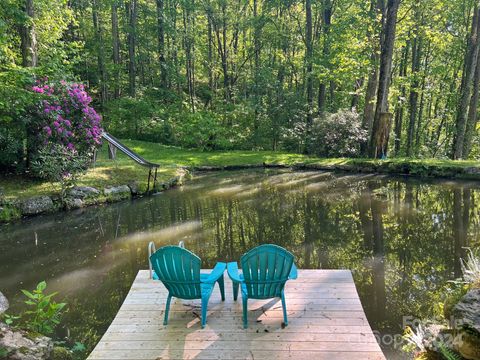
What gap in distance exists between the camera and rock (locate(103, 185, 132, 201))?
10087mm

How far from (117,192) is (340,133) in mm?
9763

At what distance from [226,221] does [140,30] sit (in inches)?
709

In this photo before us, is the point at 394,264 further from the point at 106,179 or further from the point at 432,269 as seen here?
the point at 106,179

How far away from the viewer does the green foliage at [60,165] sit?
9.10 meters

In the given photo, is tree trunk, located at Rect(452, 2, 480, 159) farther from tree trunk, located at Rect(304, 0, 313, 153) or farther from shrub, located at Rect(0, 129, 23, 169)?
shrub, located at Rect(0, 129, 23, 169)

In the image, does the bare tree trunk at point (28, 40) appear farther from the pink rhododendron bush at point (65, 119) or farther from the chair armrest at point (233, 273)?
the chair armrest at point (233, 273)

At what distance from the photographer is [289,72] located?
22844 millimetres

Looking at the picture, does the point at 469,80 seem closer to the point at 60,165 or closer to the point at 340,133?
the point at 340,133

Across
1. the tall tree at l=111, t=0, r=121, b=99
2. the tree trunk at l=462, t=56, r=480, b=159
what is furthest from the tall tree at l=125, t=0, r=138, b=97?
the tree trunk at l=462, t=56, r=480, b=159

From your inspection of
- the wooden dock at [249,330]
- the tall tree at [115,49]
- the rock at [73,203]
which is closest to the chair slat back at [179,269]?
the wooden dock at [249,330]

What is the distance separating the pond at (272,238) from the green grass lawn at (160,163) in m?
1.13

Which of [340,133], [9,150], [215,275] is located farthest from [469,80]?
[9,150]

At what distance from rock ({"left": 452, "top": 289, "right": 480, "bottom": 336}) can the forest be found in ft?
39.7

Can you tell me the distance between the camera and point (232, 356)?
292 centimetres
